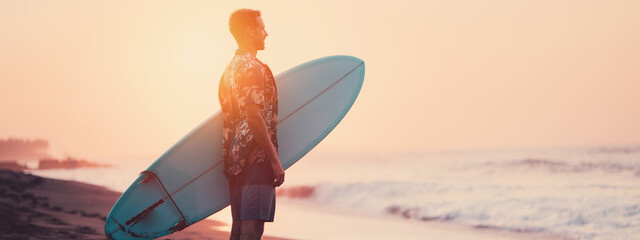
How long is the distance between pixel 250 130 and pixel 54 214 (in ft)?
14.6

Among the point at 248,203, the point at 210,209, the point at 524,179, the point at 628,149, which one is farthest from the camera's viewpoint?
the point at 628,149

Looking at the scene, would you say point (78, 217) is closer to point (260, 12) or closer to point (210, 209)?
point (210, 209)

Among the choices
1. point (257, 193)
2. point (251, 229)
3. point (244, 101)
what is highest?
point (244, 101)

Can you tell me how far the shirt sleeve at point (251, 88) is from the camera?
2223 millimetres

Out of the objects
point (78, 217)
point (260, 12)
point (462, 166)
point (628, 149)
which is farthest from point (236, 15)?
point (628, 149)

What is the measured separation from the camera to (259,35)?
2.35 meters

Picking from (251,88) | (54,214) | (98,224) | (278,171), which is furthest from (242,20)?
(54,214)

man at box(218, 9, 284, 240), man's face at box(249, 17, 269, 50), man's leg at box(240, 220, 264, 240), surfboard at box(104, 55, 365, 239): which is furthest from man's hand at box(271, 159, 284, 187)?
surfboard at box(104, 55, 365, 239)

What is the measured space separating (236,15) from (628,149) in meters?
17.3

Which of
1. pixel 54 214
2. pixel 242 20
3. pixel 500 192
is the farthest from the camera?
pixel 500 192

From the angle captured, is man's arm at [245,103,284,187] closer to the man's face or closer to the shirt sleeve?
the shirt sleeve

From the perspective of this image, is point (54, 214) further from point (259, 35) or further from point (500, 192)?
point (500, 192)

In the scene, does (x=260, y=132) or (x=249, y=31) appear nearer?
(x=260, y=132)

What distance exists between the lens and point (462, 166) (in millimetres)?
17406
